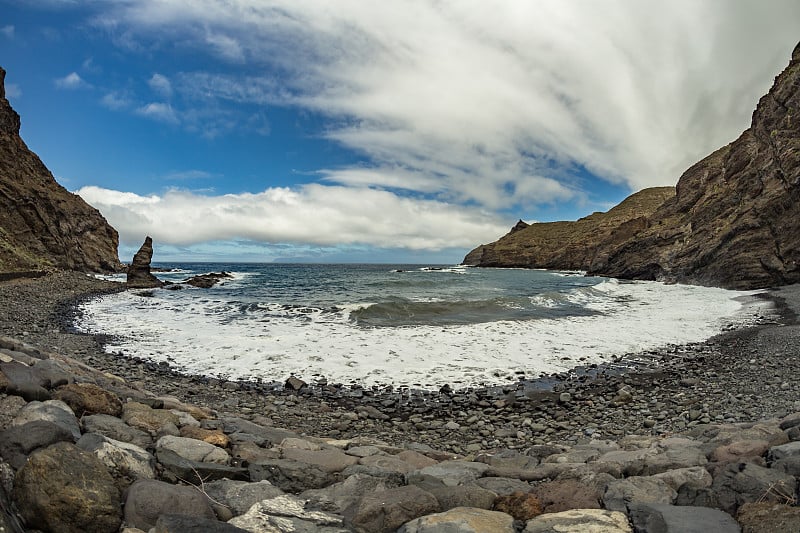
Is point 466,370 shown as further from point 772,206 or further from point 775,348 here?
point 772,206

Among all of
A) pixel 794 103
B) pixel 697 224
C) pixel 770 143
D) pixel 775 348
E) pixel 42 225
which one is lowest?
pixel 775 348

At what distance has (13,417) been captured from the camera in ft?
12.1

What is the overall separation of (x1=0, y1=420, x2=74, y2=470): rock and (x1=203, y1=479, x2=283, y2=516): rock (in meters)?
1.24

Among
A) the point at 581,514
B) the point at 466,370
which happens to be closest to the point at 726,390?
the point at 466,370

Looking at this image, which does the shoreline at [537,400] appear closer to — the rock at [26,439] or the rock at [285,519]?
the rock at [285,519]

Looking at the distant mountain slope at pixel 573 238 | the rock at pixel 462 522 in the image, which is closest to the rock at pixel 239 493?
the rock at pixel 462 522

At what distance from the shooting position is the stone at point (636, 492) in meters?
3.40

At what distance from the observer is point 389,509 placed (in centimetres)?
326

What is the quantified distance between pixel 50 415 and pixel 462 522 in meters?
3.76

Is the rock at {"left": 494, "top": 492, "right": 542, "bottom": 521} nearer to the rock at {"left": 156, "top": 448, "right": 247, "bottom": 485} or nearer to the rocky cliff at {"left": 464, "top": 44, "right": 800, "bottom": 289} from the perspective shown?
the rock at {"left": 156, "top": 448, "right": 247, "bottom": 485}

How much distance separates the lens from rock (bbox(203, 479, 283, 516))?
3256mm

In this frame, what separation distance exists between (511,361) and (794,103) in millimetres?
44305

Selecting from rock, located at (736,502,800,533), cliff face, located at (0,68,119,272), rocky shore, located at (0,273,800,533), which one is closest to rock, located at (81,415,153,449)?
rocky shore, located at (0,273,800,533)

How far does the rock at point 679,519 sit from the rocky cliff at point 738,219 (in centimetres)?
3997
